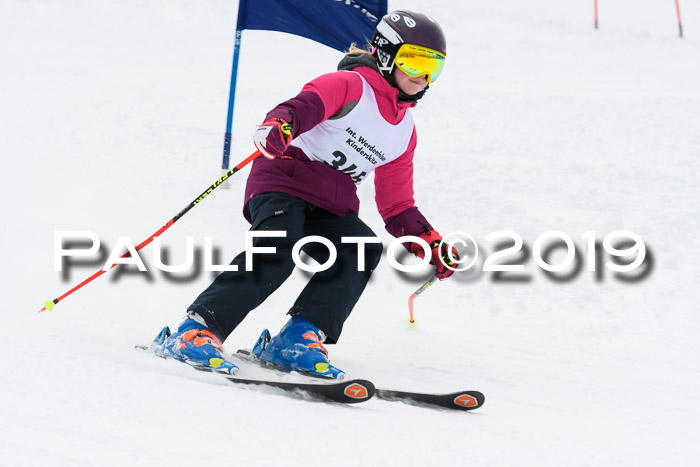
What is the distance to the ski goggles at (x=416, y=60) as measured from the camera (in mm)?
3416

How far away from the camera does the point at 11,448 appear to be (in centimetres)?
176

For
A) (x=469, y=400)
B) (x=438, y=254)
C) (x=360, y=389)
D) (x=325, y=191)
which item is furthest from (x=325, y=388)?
(x=438, y=254)

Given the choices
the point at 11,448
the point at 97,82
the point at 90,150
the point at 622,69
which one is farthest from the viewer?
the point at 622,69

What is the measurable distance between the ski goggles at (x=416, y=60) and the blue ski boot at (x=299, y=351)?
1206mm

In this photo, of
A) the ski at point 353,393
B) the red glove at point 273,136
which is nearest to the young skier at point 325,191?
the red glove at point 273,136

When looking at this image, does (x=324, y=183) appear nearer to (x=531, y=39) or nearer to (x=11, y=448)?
(x=11, y=448)

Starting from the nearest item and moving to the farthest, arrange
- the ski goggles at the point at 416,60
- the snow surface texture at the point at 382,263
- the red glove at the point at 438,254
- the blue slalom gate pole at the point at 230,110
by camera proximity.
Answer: the snow surface texture at the point at 382,263 → the ski goggles at the point at 416,60 → the red glove at the point at 438,254 → the blue slalom gate pole at the point at 230,110

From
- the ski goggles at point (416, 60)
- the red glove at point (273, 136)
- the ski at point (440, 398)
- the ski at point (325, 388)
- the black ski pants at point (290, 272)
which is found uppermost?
the ski goggles at point (416, 60)

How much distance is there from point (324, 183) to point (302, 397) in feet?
3.75

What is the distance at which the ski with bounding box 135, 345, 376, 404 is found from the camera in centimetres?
264

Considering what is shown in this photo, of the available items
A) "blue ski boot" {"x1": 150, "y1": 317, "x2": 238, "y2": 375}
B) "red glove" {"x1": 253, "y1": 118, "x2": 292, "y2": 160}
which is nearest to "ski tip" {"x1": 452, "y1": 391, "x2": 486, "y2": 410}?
"blue ski boot" {"x1": 150, "y1": 317, "x2": 238, "y2": 375}

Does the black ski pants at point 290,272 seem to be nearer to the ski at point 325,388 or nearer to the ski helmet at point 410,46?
the ski at point 325,388

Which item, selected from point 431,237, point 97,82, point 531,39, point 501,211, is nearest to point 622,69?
point 531,39

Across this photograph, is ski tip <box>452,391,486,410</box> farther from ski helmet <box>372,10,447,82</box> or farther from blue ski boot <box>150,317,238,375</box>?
ski helmet <box>372,10,447,82</box>
